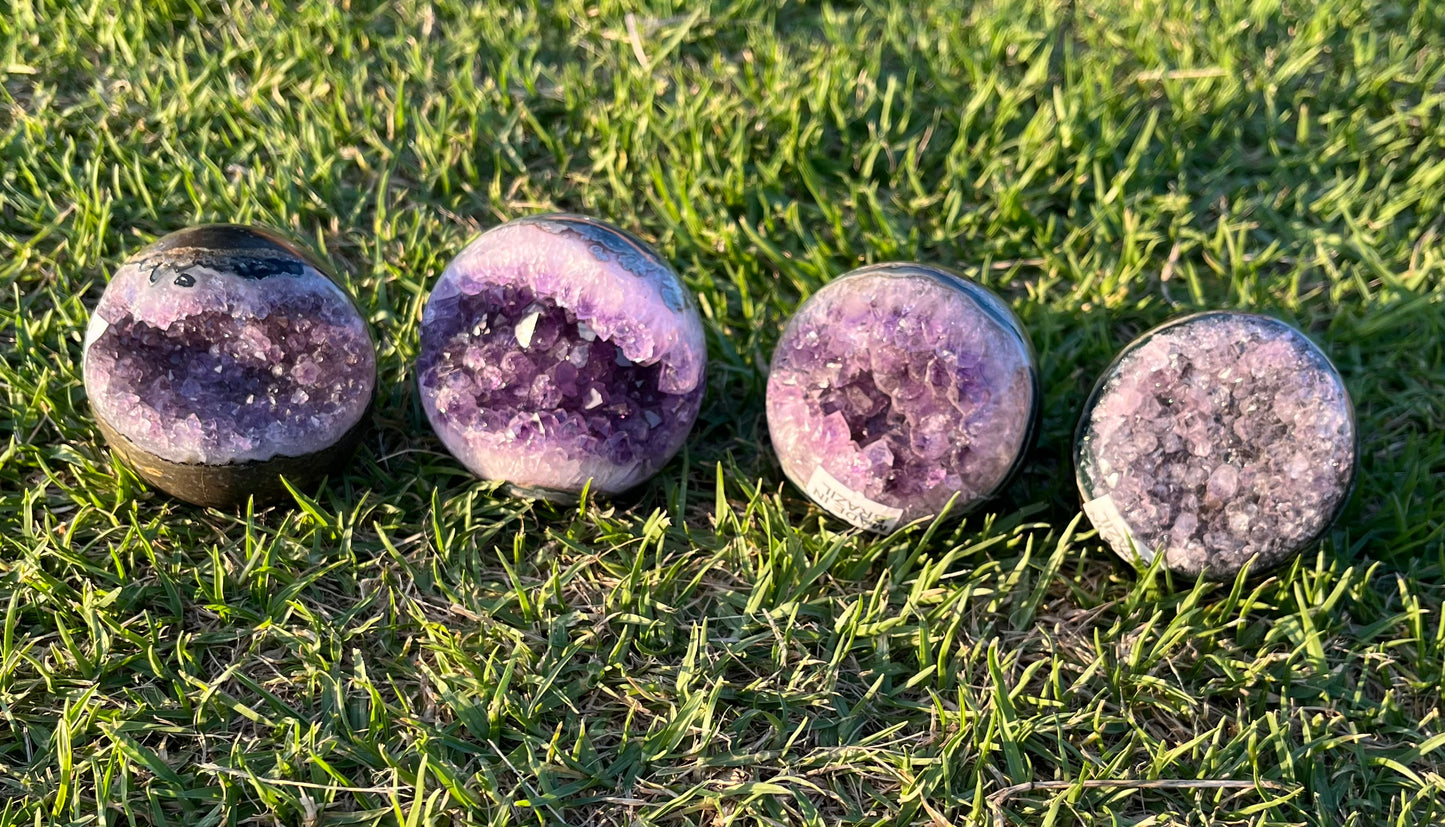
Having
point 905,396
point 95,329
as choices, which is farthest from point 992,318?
point 95,329

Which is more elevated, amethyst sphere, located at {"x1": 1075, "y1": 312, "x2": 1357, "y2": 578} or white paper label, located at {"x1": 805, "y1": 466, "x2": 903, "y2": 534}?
amethyst sphere, located at {"x1": 1075, "y1": 312, "x2": 1357, "y2": 578}

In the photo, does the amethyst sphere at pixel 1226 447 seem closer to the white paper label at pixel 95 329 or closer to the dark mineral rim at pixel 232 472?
the dark mineral rim at pixel 232 472

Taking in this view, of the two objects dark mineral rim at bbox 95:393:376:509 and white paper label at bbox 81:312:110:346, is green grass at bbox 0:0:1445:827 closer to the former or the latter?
dark mineral rim at bbox 95:393:376:509

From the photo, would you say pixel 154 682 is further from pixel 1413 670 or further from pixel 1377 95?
pixel 1377 95

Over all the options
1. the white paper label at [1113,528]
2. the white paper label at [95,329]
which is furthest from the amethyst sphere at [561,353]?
the white paper label at [1113,528]

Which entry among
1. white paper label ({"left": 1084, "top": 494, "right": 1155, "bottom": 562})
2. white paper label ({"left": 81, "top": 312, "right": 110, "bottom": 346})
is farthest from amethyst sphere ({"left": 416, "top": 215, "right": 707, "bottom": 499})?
white paper label ({"left": 1084, "top": 494, "right": 1155, "bottom": 562})

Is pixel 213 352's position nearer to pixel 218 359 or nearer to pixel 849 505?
pixel 218 359

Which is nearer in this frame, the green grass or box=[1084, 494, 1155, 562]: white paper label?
the green grass
